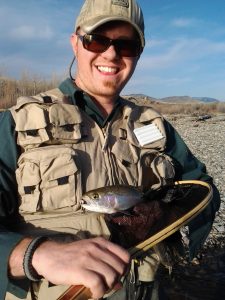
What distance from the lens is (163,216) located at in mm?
2596

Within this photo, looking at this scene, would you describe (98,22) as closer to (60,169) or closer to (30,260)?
(60,169)

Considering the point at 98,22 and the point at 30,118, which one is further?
the point at 98,22

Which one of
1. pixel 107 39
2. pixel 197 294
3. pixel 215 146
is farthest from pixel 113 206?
pixel 215 146

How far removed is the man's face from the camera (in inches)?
109

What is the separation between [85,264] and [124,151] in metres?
1.18

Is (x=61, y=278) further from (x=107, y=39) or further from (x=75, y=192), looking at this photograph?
(x=107, y=39)

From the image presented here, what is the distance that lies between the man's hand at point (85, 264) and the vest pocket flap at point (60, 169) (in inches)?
27.4

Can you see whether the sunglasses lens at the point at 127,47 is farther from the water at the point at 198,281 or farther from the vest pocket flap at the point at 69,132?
the water at the point at 198,281

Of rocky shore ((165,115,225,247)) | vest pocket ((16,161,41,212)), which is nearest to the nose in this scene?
vest pocket ((16,161,41,212))

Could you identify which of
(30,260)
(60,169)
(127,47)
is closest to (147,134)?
(127,47)

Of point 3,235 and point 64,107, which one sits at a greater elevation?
point 64,107

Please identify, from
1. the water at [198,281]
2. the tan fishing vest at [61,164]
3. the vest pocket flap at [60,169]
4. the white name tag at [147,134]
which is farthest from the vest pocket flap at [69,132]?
the water at [198,281]

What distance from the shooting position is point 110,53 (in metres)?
2.77

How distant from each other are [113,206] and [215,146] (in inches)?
726
